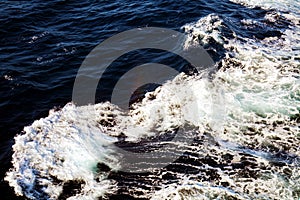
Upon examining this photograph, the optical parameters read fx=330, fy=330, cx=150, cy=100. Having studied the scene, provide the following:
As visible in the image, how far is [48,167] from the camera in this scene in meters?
8.41

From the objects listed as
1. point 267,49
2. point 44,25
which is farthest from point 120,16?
point 267,49

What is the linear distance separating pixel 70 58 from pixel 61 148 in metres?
Result: 4.80

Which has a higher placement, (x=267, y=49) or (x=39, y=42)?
(x=39, y=42)

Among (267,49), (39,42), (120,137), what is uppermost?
(39,42)

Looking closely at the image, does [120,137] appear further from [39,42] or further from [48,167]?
[39,42]

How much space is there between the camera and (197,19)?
15.3 metres

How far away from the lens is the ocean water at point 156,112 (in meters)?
7.94

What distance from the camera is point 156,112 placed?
1033cm

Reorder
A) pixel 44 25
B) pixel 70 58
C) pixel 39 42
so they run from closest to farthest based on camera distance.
Result: pixel 70 58 < pixel 39 42 < pixel 44 25

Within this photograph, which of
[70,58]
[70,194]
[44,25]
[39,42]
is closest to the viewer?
[70,194]

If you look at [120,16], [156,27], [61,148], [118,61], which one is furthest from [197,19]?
[61,148]

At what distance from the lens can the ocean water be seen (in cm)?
794

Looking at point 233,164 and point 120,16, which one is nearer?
point 233,164

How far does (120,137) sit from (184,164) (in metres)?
2.08
